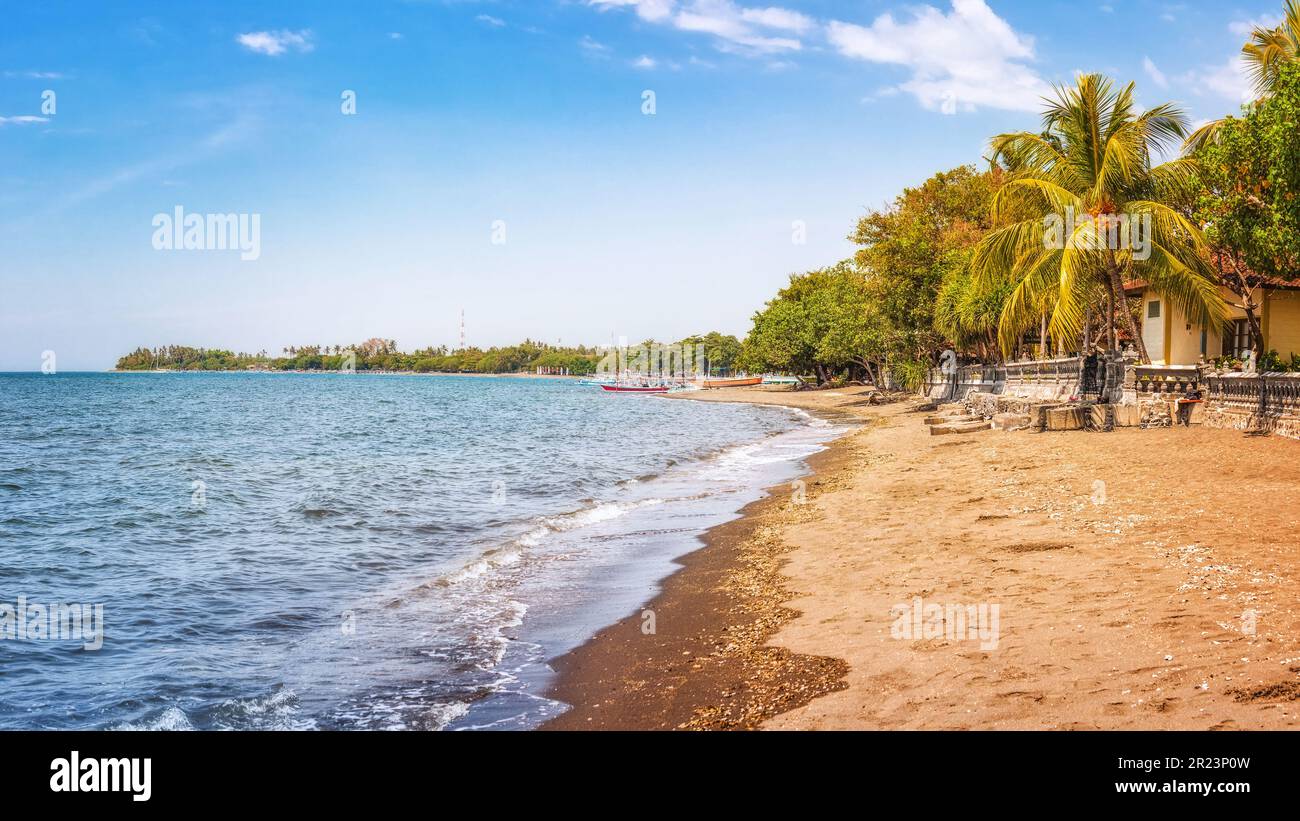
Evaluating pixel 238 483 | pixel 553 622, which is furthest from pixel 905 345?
pixel 553 622

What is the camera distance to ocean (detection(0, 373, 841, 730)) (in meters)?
7.80

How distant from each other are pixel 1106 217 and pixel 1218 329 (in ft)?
13.8

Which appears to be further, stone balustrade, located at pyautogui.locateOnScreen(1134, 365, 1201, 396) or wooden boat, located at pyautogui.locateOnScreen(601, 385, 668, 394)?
wooden boat, located at pyautogui.locateOnScreen(601, 385, 668, 394)

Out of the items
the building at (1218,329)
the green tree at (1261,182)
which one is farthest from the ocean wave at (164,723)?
the building at (1218,329)

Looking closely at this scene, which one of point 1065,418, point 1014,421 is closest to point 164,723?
point 1065,418

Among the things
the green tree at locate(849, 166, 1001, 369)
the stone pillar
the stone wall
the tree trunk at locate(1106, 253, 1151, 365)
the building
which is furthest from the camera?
the green tree at locate(849, 166, 1001, 369)

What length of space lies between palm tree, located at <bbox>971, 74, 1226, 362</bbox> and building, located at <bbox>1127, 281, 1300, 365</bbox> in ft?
5.07

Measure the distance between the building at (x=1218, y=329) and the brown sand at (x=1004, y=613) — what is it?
13.4 meters

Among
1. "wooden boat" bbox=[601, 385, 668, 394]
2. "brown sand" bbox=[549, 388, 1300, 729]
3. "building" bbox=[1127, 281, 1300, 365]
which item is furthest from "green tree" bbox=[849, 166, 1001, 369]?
"wooden boat" bbox=[601, 385, 668, 394]

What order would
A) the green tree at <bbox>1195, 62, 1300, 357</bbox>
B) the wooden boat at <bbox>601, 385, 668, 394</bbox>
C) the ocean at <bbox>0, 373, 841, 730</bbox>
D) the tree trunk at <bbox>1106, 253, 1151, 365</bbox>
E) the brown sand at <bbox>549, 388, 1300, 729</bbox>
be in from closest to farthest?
the brown sand at <bbox>549, 388, 1300, 729</bbox> < the ocean at <bbox>0, 373, 841, 730</bbox> < the green tree at <bbox>1195, 62, 1300, 357</bbox> < the tree trunk at <bbox>1106, 253, 1151, 365</bbox> < the wooden boat at <bbox>601, 385, 668, 394</bbox>

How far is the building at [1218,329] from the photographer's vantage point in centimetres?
2581

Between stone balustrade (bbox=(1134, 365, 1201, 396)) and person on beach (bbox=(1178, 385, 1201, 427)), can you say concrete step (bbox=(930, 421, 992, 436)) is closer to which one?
stone balustrade (bbox=(1134, 365, 1201, 396))
